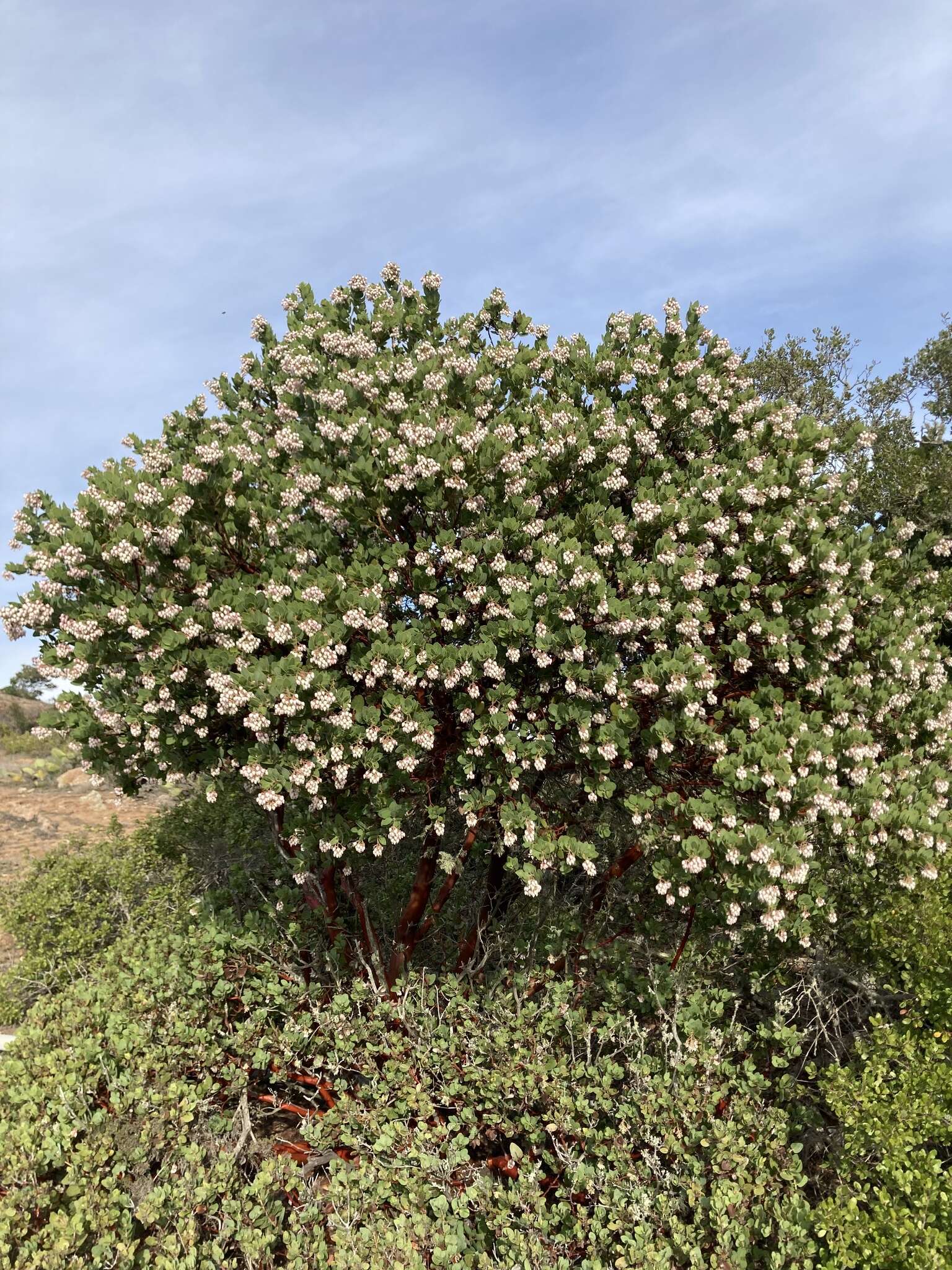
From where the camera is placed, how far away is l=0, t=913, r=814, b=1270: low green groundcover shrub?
6062 millimetres

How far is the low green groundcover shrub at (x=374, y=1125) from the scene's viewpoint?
6062 mm

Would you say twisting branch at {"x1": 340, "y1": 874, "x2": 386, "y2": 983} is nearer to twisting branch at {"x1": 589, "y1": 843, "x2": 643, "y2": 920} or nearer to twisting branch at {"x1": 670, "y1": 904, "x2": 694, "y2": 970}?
twisting branch at {"x1": 589, "y1": 843, "x2": 643, "y2": 920}

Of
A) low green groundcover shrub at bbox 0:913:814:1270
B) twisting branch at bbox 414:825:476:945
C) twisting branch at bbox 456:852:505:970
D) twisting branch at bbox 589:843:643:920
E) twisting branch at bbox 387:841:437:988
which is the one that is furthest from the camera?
twisting branch at bbox 456:852:505:970

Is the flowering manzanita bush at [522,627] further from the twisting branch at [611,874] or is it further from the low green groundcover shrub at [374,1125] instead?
the low green groundcover shrub at [374,1125]

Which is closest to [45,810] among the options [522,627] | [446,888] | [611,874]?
[446,888]

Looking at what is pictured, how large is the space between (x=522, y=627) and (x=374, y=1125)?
532cm

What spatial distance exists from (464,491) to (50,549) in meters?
4.05

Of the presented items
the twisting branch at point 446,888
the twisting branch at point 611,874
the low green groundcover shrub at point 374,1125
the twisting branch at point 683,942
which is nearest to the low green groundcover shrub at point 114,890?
the low green groundcover shrub at point 374,1125

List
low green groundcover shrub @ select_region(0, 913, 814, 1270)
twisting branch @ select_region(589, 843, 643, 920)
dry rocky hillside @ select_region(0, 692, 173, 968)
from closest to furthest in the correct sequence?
low green groundcover shrub @ select_region(0, 913, 814, 1270), twisting branch @ select_region(589, 843, 643, 920), dry rocky hillside @ select_region(0, 692, 173, 968)

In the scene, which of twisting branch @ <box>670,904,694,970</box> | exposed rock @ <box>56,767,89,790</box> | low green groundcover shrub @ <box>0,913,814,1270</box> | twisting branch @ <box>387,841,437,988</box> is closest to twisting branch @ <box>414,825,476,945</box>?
twisting branch @ <box>387,841,437,988</box>

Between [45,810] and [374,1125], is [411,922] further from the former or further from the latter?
[45,810]

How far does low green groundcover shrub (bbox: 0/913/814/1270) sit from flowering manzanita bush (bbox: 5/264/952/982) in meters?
1.50

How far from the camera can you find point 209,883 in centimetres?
1192

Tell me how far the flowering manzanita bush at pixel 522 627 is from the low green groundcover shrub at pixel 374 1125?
1497 mm
